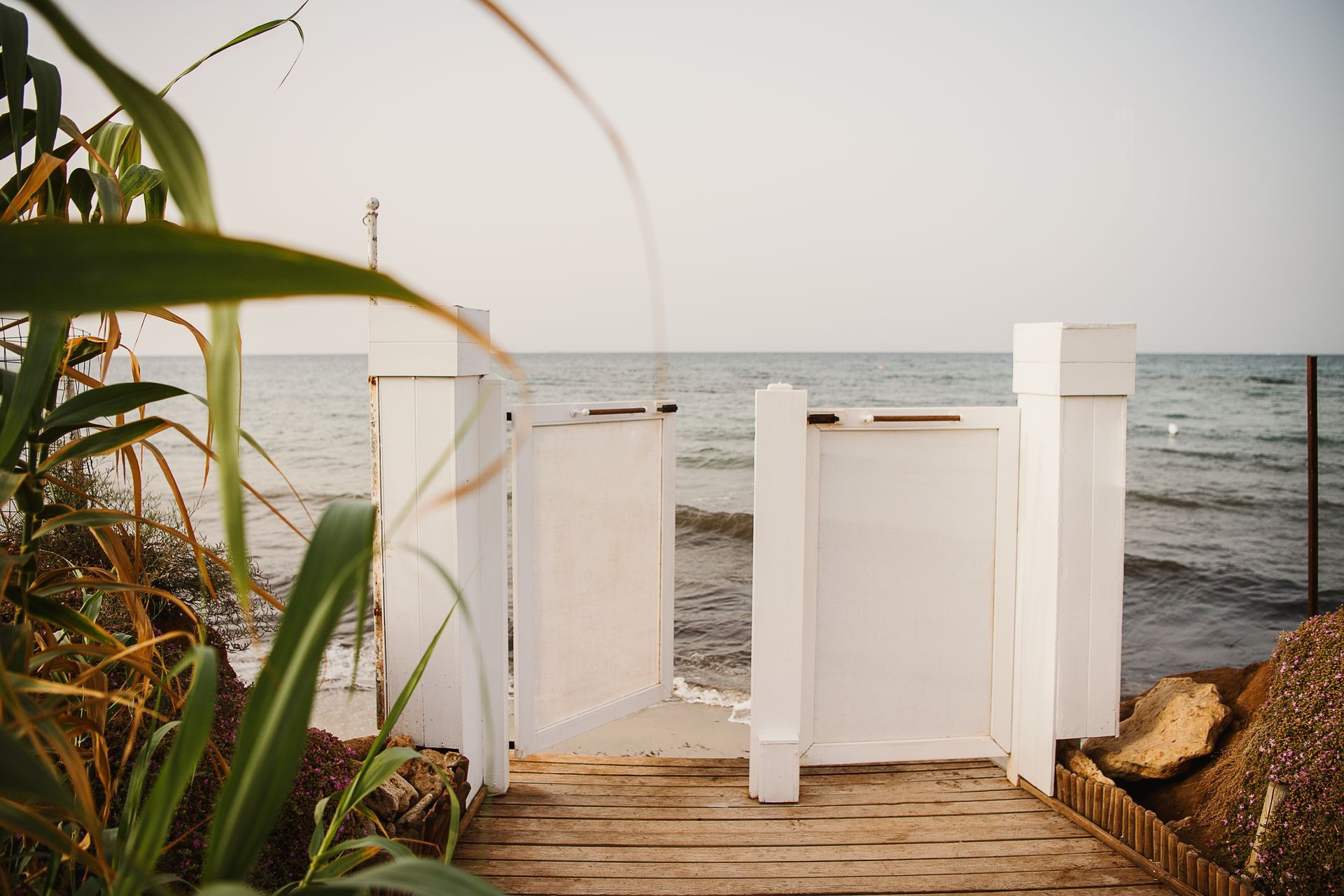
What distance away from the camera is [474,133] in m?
12.9

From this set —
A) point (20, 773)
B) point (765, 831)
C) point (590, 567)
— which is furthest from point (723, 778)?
point (20, 773)

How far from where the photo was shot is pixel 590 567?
2857 mm

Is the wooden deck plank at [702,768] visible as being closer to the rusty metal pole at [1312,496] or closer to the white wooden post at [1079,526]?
the white wooden post at [1079,526]

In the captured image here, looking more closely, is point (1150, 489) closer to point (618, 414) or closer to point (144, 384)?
point (618, 414)

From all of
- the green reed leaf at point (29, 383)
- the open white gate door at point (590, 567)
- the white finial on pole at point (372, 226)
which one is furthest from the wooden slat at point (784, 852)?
the green reed leaf at point (29, 383)

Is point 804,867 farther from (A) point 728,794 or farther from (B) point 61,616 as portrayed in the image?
(B) point 61,616

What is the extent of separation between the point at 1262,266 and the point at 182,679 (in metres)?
22.3

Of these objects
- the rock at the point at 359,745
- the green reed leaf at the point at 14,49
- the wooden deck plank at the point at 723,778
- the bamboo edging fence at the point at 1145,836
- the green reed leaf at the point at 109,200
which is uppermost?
the green reed leaf at the point at 14,49

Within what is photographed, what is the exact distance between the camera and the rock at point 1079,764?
2.46 meters

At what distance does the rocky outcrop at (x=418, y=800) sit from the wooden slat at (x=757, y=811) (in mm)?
256

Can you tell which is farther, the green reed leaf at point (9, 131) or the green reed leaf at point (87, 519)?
the green reed leaf at point (9, 131)

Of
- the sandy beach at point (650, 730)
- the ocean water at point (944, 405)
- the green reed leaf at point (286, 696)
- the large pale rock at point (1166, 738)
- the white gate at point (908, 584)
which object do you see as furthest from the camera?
the ocean water at point (944, 405)

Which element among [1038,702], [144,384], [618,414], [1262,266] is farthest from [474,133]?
[1262,266]

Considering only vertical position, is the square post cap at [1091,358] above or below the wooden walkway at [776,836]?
above
